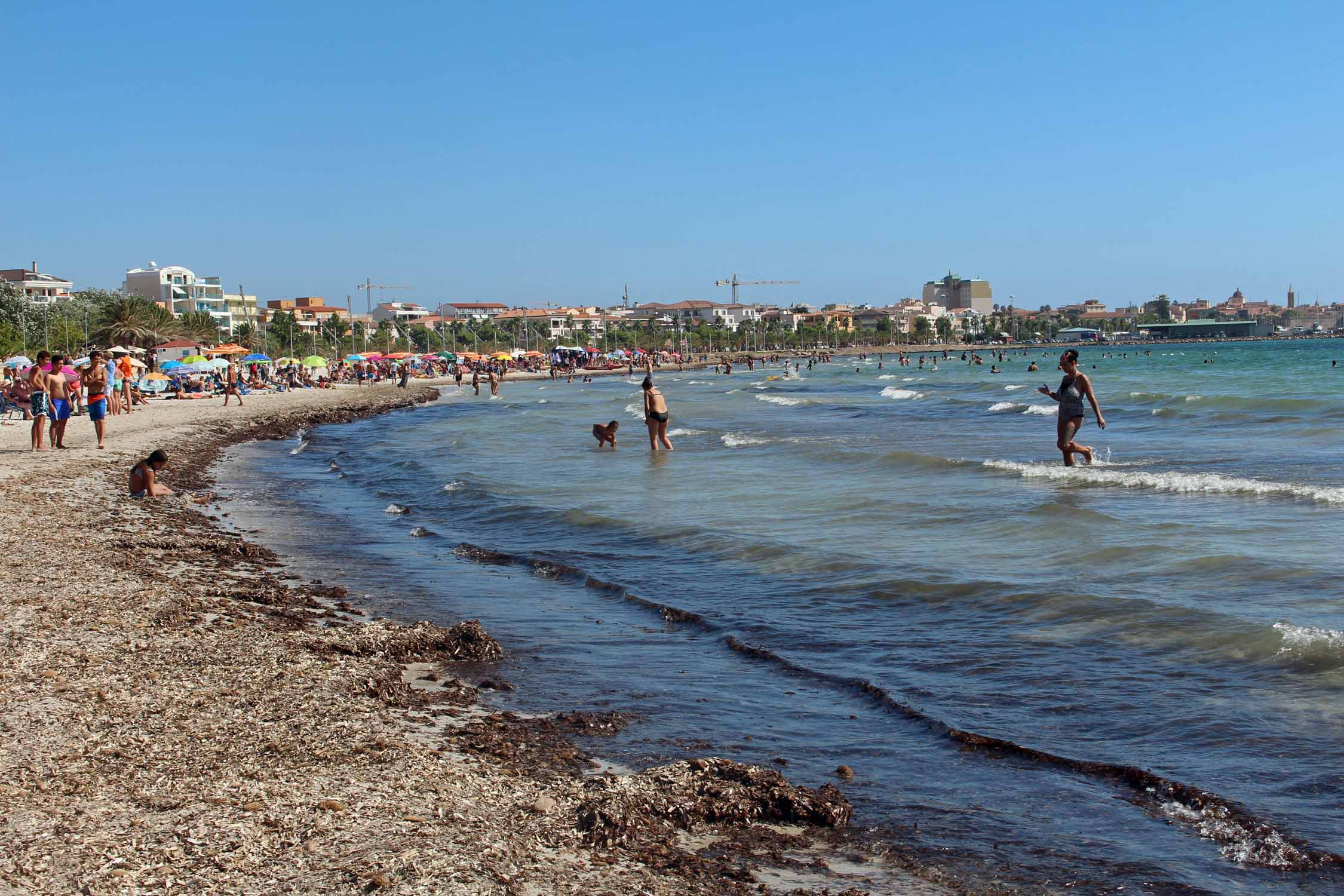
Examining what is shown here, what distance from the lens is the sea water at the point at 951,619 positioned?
496 cm

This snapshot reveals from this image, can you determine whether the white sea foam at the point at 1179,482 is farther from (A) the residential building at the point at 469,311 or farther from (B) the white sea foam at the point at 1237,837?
(A) the residential building at the point at 469,311

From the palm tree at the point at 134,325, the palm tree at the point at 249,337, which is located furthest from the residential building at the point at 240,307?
the palm tree at the point at 134,325

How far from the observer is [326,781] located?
15.6 ft

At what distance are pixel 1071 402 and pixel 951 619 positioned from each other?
25.9 feet

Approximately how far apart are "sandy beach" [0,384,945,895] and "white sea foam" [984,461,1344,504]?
10.7 m

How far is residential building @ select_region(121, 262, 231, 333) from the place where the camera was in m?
119

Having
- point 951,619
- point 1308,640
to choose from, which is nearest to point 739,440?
point 951,619

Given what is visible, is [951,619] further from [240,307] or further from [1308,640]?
[240,307]

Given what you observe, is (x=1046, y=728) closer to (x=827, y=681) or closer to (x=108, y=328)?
(x=827, y=681)

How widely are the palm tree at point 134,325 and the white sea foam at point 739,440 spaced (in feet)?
161

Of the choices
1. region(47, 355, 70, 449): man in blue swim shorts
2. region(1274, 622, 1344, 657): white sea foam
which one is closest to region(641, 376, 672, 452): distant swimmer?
region(47, 355, 70, 449): man in blue swim shorts

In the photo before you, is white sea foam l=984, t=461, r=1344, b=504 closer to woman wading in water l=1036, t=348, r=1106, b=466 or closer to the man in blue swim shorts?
woman wading in water l=1036, t=348, r=1106, b=466

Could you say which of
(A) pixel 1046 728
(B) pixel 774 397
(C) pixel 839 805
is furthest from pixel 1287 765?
(B) pixel 774 397

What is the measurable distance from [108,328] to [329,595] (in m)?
62.5
